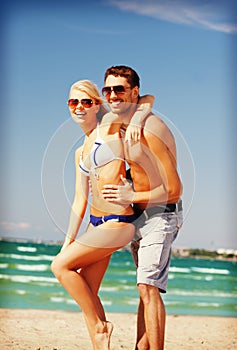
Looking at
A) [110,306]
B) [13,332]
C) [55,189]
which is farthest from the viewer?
[110,306]

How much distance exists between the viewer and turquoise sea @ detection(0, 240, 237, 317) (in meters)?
8.94

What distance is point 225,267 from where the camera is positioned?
10.9 m

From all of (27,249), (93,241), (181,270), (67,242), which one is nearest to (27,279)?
(27,249)

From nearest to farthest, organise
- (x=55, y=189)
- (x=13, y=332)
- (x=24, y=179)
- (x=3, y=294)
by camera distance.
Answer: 1. (x=55, y=189)
2. (x=13, y=332)
3. (x=24, y=179)
4. (x=3, y=294)

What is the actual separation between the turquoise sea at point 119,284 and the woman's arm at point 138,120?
5.33 m

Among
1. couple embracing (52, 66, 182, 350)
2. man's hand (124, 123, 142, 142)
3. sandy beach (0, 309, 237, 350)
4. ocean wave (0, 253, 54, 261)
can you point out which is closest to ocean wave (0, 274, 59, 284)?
ocean wave (0, 253, 54, 261)

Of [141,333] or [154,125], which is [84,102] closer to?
[154,125]

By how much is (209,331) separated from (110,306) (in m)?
3.13

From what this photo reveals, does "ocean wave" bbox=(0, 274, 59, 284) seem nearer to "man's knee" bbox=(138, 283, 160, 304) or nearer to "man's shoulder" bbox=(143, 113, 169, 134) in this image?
"man's knee" bbox=(138, 283, 160, 304)

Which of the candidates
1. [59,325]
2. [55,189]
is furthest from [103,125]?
[59,325]

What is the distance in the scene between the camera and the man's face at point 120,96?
11.3 feet

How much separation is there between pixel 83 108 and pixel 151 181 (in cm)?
51

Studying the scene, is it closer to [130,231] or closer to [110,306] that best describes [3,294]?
[110,306]

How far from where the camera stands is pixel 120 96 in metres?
3.44
